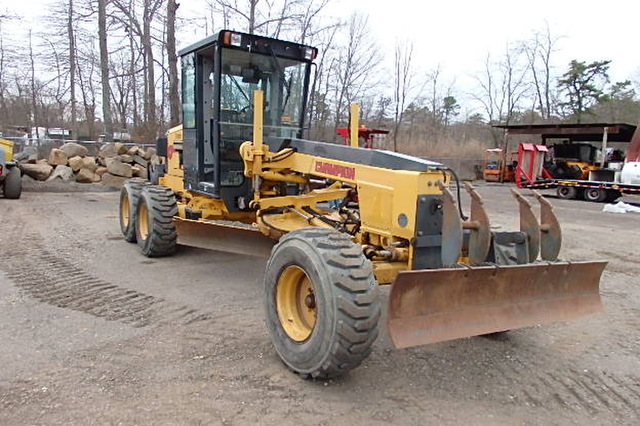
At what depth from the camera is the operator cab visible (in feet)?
20.4

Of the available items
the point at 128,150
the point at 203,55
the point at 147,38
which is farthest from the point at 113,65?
the point at 203,55

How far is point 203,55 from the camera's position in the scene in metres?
6.45

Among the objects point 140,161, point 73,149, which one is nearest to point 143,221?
point 140,161

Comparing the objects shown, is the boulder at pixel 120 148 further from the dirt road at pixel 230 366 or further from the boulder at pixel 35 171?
the dirt road at pixel 230 366

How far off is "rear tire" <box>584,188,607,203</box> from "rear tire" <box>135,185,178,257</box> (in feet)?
58.6

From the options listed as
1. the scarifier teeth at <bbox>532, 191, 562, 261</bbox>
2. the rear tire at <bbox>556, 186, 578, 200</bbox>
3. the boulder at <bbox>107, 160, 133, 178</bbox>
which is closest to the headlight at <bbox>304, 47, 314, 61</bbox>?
the scarifier teeth at <bbox>532, 191, 562, 261</bbox>

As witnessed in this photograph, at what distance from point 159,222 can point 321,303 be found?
4250 mm

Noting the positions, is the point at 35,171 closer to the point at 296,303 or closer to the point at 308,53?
the point at 308,53

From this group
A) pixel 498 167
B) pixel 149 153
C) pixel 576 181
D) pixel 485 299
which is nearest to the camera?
pixel 485 299

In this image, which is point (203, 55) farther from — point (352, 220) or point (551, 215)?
point (551, 215)

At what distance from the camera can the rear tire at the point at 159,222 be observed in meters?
7.11

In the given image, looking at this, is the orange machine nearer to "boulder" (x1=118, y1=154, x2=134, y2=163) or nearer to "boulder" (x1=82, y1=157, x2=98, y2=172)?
"boulder" (x1=118, y1=154, x2=134, y2=163)

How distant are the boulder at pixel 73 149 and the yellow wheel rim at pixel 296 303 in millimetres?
16287

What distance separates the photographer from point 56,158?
1762cm
